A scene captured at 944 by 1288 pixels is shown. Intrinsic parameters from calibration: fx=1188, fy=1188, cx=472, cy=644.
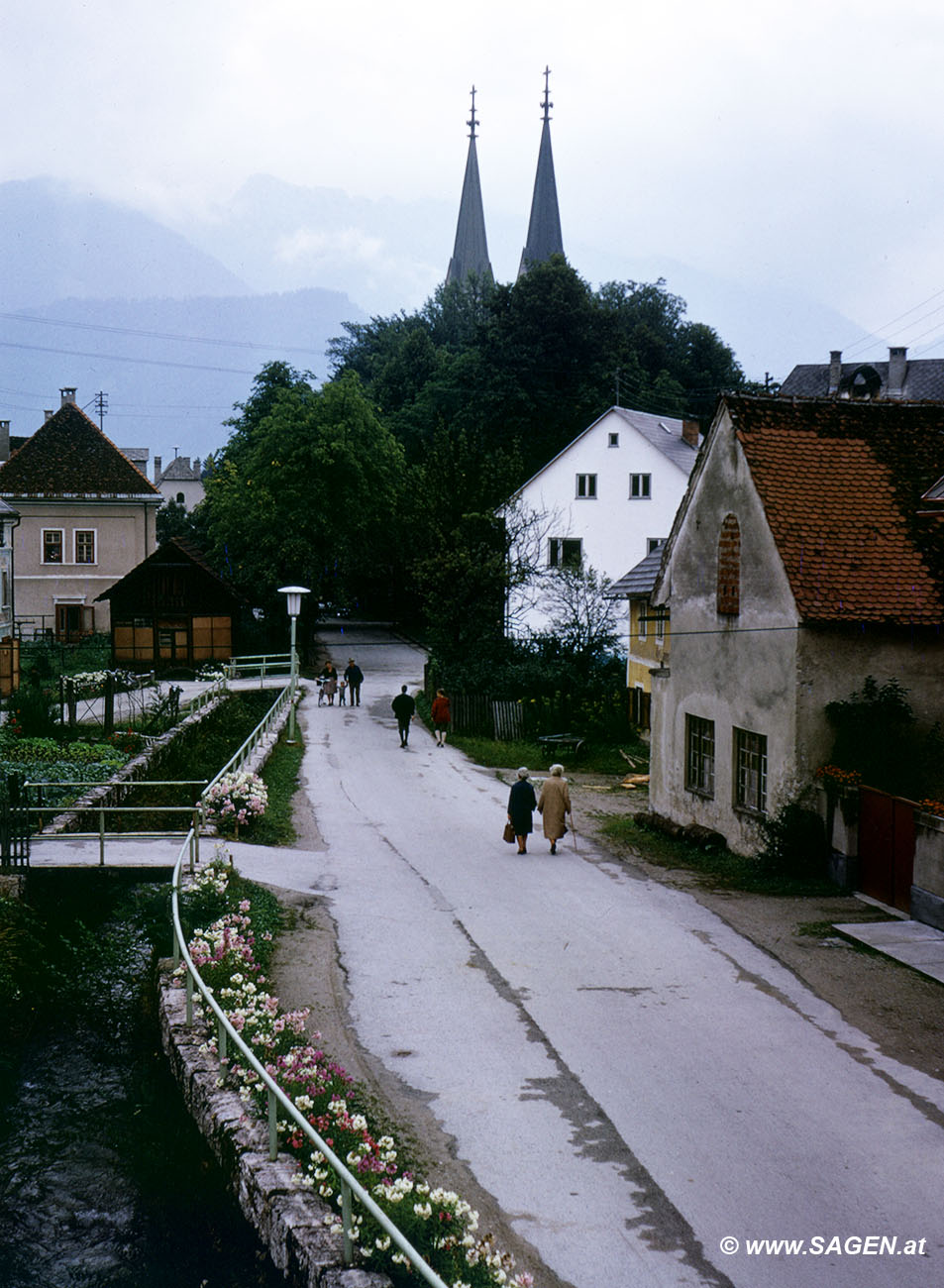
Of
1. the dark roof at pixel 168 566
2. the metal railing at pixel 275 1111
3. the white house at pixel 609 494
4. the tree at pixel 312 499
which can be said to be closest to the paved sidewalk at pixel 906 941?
the metal railing at pixel 275 1111

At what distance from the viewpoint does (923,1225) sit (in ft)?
24.3

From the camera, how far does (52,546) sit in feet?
184

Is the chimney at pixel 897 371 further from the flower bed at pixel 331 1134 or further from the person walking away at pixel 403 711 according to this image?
the flower bed at pixel 331 1134

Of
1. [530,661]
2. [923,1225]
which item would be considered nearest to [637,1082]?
[923,1225]

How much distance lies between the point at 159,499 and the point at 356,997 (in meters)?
48.0

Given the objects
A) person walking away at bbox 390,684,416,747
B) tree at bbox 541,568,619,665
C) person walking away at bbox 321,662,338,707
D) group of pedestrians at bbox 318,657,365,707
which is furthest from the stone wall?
person walking away at bbox 321,662,338,707

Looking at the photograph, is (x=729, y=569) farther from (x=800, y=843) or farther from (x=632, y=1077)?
(x=632, y=1077)

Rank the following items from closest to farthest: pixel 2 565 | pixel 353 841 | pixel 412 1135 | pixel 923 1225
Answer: pixel 923 1225, pixel 412 1135, pixel 353 841, pixel 2 565

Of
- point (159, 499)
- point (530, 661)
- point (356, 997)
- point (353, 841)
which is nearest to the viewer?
point (356, 997)

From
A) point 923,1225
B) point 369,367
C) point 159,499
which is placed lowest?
point 923,1225

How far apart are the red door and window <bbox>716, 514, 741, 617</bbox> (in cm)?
408

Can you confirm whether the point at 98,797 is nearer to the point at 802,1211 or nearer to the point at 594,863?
the point at 594,863

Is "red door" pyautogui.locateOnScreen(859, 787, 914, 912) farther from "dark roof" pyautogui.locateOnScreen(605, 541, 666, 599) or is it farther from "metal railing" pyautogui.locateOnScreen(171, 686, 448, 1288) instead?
"dark roof" pyautogui.locateOnScreen(605, 541, 666, 599)

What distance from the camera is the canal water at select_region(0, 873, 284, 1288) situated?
25.9ft
